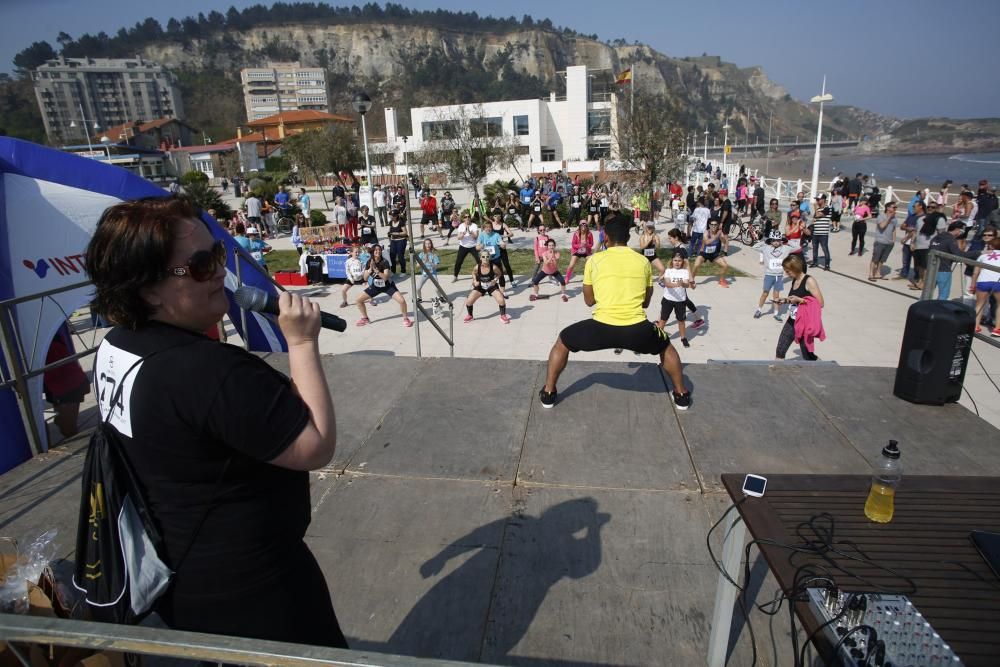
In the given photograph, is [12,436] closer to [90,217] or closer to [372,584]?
[90,217]

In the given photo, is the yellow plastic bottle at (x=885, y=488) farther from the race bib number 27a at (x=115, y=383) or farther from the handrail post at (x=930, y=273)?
the handrail post at (x=930, y=273)

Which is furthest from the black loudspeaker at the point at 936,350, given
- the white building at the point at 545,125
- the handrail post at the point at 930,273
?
the white building at the point at 545,125

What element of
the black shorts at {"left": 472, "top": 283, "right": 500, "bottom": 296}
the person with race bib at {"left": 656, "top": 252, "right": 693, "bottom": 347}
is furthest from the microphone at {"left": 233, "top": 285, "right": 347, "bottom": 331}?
the black shorts at {"left": 472, "top": 283, "right": 500, "bottom": 296}

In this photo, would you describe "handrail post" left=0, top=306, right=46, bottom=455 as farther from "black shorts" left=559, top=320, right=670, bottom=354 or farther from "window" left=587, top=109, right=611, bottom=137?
"window" left=587, top=109, right=611, bottom=137

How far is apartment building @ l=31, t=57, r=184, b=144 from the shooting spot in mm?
120562

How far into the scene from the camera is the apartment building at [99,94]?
12056 cm

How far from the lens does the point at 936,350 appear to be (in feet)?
15.1

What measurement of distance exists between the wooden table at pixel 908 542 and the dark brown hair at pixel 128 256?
2.03 metres

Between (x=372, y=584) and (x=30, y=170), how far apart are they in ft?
16.6

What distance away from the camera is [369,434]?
4539mm

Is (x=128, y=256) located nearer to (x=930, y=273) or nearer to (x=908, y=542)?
(x=908, y=542)

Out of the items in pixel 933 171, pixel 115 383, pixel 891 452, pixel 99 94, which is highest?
pixel 99 94

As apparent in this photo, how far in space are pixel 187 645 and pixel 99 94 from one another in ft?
551

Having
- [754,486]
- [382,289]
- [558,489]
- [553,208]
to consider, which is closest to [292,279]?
[382,289]
